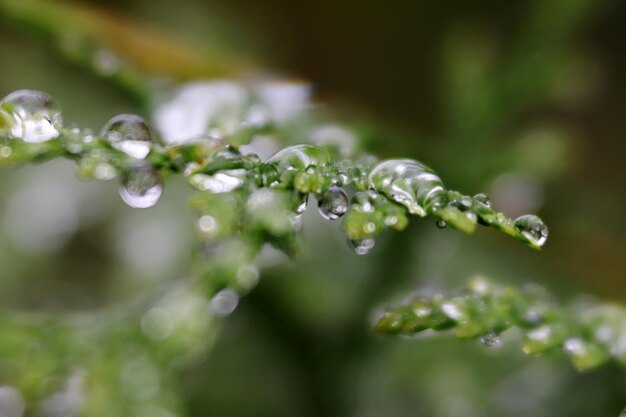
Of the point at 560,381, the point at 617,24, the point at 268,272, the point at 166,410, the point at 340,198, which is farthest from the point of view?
the point at 617,24

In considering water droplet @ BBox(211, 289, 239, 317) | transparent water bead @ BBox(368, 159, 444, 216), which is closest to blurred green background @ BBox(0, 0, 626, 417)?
water droplet @ BBox(211, 289, 239, 317)

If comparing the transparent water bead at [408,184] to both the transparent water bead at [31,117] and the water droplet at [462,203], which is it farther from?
the transparent water bead at [31,117]

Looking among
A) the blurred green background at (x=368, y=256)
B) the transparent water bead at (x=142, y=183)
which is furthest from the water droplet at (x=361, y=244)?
the blurred green background at (x=368, y=256)

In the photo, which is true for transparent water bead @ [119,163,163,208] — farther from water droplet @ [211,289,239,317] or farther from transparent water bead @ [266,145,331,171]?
water droplet @ [211,289,239,317]

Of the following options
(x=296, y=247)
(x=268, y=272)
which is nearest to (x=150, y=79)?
(x=268, y=272)

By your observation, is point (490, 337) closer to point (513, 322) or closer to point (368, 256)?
point (513, 322)

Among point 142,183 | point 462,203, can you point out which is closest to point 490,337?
point 462,203

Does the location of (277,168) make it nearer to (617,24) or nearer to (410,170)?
(410,170)
